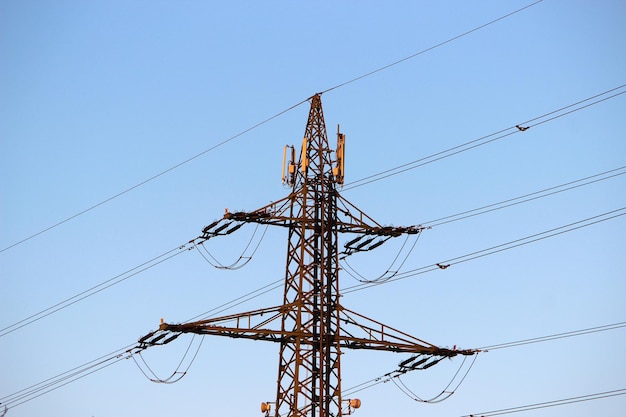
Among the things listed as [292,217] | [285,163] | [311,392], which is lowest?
[311,392]

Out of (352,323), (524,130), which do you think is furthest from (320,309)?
(524,130)

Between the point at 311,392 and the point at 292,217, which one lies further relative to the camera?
the point at 292,217

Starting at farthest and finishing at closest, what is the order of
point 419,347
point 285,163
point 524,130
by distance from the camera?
point 285,163 < point 419,347 < point 524,130

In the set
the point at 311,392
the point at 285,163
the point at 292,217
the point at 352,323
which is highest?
the point at 285,163

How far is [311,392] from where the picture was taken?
54625 millimetres

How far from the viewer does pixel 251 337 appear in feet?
183

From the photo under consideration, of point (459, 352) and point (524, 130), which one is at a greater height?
point (524, 130)

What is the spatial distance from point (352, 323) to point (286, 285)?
404 cm

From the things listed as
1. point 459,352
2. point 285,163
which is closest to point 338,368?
point 459,352

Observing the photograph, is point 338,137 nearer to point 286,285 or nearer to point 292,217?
point 292,217

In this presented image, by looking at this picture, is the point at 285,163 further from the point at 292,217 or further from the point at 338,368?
the point at 338,368

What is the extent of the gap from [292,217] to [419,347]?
9.79 m

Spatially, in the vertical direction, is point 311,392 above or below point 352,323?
below

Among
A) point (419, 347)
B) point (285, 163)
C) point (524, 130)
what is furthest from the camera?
point (285, 163)
